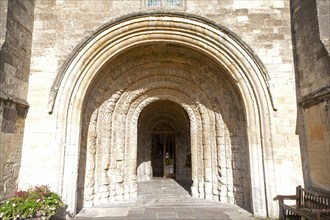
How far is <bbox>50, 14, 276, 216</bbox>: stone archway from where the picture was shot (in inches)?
182

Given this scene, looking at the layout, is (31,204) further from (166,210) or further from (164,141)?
(164,141)

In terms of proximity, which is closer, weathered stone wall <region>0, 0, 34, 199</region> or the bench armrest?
weathered stone wall <region>0, 0, 34, 199</region>

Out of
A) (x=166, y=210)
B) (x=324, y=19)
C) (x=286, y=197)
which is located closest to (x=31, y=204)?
(x=166, y=210)

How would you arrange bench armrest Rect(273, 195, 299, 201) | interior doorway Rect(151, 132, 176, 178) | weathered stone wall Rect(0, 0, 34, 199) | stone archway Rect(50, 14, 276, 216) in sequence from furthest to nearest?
interior doorway Rect(151, 132, 176, 178), stone archway Rect(50, 14, 276, 216), bench armrest Rect(273, 195, 299, 201), weathered stone wall Rect(0, 0, 34, 199)

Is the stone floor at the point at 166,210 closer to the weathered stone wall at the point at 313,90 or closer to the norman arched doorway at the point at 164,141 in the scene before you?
the weathered stone wall at the point at 313,90

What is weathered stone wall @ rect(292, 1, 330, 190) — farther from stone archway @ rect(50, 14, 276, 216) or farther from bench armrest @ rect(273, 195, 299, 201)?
stone archway @ rect(50, 14, 276, 216)

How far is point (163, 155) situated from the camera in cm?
1088

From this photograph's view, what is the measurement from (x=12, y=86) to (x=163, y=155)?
7.66 meters

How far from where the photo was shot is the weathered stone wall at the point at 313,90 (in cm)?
397

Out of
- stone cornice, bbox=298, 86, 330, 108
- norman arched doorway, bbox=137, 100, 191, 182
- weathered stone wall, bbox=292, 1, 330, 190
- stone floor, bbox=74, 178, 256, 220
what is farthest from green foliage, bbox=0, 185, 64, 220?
norman arched doorway, bbox=137, 100, 191, 182

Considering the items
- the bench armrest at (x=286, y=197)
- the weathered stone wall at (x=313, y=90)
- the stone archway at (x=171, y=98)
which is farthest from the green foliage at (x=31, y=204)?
the weathered stone wall at (x=313, y=90)

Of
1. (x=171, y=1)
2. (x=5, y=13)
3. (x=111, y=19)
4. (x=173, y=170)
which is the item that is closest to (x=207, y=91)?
(x=171, y=1)

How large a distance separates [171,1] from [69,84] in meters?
2.90

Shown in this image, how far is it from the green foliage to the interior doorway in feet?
22.6
